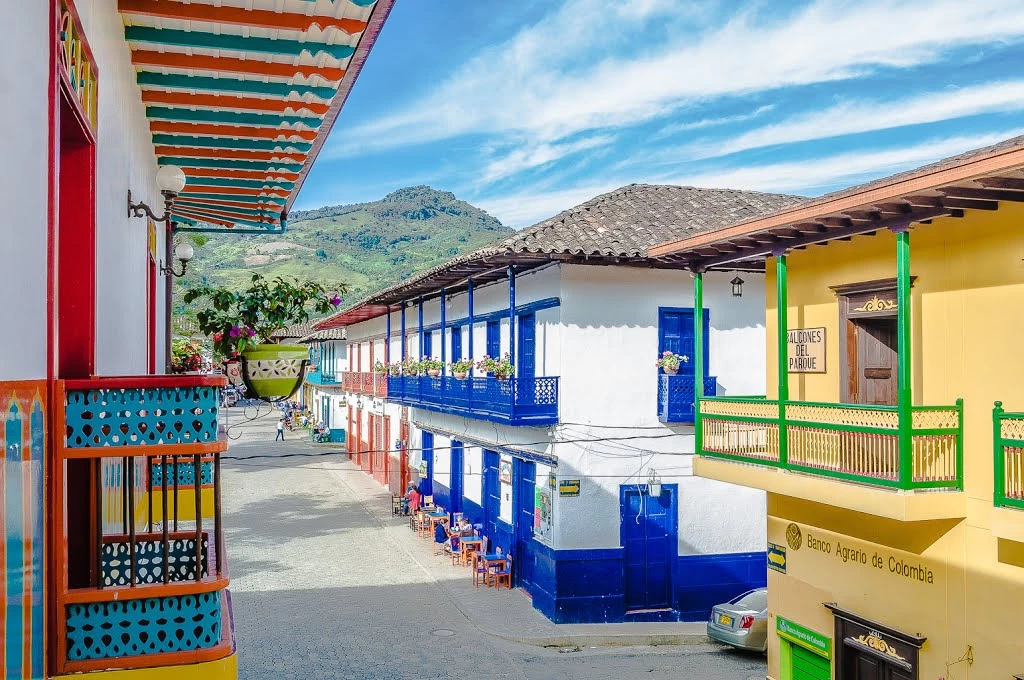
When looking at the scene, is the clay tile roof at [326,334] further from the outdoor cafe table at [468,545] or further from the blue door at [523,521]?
the blue door at [523,521]

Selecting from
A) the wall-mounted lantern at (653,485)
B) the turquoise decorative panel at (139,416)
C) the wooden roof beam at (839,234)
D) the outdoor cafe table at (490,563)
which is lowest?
the outdoor cafe table at (490,563)

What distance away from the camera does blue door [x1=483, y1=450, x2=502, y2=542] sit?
1936 centimetres

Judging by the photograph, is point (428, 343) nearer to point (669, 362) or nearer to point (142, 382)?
point (669, 362)

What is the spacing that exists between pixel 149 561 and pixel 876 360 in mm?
7602

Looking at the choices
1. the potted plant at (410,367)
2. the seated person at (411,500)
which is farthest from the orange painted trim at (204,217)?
the seated person at (411,500)

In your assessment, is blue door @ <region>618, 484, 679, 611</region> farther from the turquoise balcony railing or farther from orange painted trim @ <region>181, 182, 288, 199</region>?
the turquoise balcony railing

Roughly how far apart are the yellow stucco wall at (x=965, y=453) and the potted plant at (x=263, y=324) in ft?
18.8

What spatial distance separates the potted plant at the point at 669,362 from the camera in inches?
639

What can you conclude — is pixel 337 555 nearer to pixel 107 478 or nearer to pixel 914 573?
pixel 914 573

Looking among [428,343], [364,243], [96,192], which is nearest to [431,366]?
[428,343]

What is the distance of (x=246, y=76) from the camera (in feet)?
21.7

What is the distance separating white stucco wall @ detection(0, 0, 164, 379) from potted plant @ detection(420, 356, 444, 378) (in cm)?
1181

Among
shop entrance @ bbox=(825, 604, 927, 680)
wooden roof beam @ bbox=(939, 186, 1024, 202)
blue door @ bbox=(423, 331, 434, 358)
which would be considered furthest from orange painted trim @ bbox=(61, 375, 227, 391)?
blue door @ bbox=(423, 331, 434, 358)

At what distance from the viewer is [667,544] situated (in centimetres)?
1630
